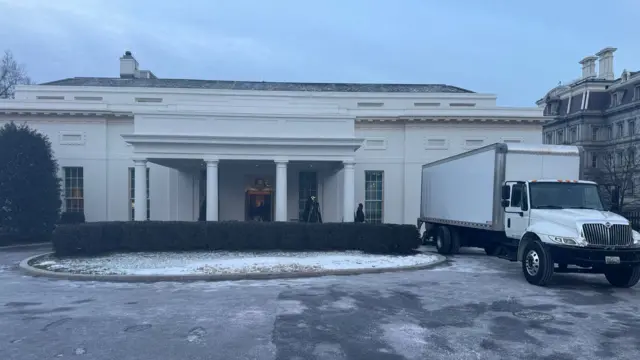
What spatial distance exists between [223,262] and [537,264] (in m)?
8.62

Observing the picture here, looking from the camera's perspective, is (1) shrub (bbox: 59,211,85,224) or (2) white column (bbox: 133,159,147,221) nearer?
(2) white column (bbox: 133,159,147,221)

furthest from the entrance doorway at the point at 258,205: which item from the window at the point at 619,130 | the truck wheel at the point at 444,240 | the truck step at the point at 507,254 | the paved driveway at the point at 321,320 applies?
the window at the point at 619,130

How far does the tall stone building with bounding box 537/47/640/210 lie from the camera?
50.7m

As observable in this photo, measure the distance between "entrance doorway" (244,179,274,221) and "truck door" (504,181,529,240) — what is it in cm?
1644

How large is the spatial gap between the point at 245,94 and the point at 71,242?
54.5 feet

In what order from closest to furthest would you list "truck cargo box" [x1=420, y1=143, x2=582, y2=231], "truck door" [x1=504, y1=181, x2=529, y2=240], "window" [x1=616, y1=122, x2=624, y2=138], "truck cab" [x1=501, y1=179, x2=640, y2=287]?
1. "truck cab" [x1=501, y1=179, x2=640, y2=287]
2. "truck door" [x1=504, y1=181, x2=529, y2=240]
3. "truck cargo box" [x1=420, y1=143, x2=582, y2=231]
4. "window" [x1=616, y1=122, x2=624, y2=138]

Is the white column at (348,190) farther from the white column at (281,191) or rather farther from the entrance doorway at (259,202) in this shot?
the entrance doorway at (259,202)

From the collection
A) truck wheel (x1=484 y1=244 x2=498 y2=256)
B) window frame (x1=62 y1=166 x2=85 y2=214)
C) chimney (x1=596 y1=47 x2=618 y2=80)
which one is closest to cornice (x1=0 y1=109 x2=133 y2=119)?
window frame (x1=62 y1=166 x2=85 y2=214)

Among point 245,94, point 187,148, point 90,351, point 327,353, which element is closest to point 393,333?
point 327,353

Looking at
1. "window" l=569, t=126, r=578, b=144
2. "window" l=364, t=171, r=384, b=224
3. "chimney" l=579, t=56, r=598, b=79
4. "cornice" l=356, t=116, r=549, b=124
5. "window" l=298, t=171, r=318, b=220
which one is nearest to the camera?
"window" l=298, t=171, r=318, b=220

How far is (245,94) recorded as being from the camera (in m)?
30.0

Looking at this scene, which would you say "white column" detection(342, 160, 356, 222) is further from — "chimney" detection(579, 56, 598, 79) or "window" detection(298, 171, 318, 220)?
"chimney" detection(579, 56, 598, 79)

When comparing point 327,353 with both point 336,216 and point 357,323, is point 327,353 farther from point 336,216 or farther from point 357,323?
point 336,216

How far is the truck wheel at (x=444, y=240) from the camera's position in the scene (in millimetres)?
17406
